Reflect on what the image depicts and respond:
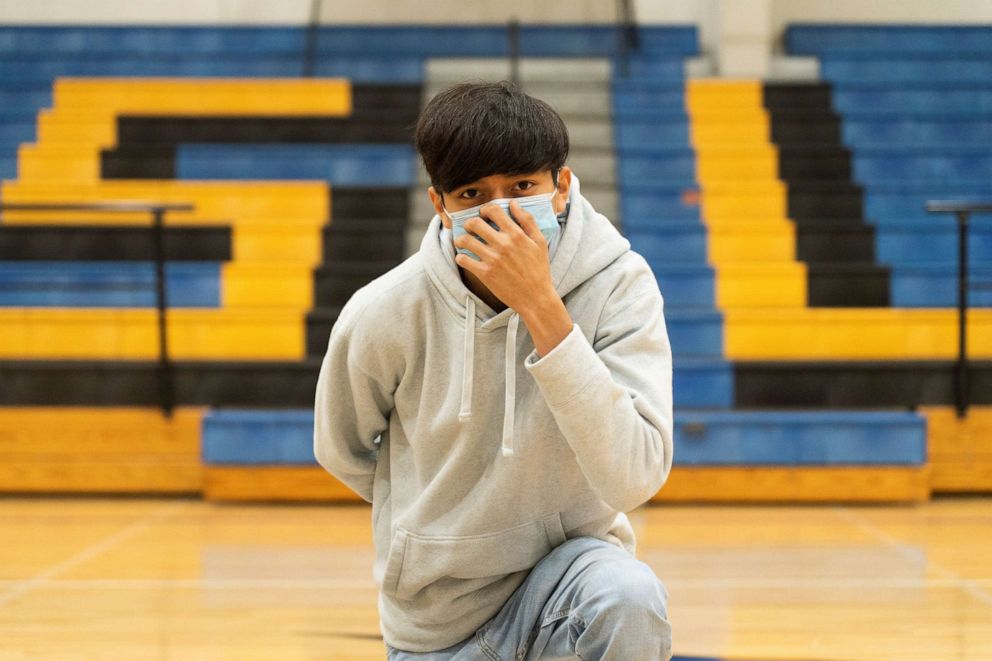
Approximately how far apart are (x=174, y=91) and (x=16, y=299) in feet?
4.81

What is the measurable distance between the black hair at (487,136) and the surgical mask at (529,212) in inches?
1.1

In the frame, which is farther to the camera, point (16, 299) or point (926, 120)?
point (926, 120)

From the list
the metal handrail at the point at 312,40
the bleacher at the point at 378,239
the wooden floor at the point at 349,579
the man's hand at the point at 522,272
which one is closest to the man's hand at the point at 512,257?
the man's hand at the point at 522,272

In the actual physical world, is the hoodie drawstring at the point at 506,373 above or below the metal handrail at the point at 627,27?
below

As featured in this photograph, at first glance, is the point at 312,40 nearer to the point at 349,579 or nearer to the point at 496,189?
the point at 349,579

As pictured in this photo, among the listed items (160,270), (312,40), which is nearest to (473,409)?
(160,270)

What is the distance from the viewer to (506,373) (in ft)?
4.06

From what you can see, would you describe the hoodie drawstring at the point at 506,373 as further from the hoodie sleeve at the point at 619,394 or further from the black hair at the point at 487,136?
the black hair at the point at 487,136

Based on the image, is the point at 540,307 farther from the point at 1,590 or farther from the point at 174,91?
the point at 174,91

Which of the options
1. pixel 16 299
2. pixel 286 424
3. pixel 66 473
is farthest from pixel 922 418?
pixel 16 299

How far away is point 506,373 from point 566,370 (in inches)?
5.3

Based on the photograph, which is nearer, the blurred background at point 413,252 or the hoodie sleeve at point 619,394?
the hoodie sleeve at point 619,394

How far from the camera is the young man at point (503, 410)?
3.76ft

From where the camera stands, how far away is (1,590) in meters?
2.42
